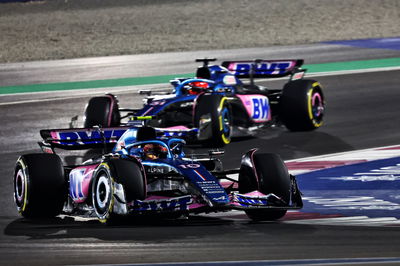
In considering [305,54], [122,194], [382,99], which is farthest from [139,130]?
[305,54]

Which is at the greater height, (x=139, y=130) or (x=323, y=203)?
(x=139, y=130)

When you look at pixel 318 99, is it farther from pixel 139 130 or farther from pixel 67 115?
pixel 139 130

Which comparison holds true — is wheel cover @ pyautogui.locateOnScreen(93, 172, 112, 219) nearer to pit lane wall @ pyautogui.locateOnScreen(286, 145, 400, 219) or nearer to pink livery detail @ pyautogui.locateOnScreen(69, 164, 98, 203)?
pink livery detail @ pyautogui.locateOnScreen(69, 164, 98, 203)

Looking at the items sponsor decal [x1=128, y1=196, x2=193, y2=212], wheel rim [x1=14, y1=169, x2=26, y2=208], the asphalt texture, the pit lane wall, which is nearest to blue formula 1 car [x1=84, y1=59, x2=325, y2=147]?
the asphalt texture

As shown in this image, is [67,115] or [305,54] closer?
[67,115]

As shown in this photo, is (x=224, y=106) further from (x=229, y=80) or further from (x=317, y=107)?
(x=317, y=107)

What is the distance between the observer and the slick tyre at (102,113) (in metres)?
17.2

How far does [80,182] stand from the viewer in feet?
38.3

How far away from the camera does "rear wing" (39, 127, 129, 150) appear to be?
13.6 metres

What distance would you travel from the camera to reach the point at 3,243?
1038 cm

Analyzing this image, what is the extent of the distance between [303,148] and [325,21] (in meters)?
21.8

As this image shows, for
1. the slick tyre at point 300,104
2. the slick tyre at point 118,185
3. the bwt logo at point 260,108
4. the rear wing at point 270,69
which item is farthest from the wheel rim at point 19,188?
the rear wing at point 270,69

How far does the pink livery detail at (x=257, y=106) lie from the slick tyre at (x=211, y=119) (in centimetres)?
112

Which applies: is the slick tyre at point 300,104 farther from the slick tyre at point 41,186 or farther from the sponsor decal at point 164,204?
the sponsor decal at point 164,204
